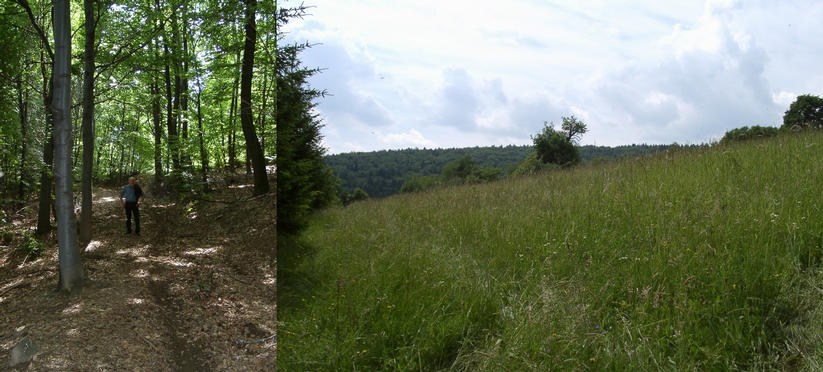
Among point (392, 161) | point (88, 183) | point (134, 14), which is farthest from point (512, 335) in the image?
point (392, 161)

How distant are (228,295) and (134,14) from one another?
7.63 meters

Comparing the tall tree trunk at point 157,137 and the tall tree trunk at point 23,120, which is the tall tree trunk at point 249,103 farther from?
the tall tree trunk at point 23,120

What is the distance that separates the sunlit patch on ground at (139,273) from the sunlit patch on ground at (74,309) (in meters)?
1.09

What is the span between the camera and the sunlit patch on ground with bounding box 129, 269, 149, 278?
7.12 metres

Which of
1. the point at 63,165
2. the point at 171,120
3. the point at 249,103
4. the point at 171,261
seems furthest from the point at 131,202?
the point at 171,120

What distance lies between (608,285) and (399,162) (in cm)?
5985

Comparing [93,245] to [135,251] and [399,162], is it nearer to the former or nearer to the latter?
[135,251]

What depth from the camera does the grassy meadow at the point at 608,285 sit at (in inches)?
119

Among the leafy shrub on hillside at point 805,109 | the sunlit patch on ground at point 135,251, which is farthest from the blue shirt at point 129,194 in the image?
the leafy shrub on hillside at point 805,109

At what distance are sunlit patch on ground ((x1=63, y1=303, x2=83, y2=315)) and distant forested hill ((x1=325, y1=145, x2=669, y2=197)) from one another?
1000 cm

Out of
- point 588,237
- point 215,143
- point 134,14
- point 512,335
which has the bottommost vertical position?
point 512,335

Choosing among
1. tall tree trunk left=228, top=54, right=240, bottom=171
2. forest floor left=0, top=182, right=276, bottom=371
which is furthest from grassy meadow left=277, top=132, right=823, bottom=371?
tall tree trunk left=228, top=54, right=240, bottom=171

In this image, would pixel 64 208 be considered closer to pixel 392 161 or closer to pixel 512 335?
pixel 512 335

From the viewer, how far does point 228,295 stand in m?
6.80
